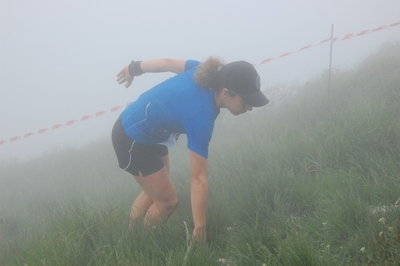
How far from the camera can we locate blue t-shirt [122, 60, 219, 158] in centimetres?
295

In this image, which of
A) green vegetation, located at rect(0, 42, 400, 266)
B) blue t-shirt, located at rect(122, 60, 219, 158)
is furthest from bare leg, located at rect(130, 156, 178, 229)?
blue t-shirt, located at rect(122, 60, 219, 158)

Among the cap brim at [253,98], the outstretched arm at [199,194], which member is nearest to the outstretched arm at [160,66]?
the cap brim at [253,98]

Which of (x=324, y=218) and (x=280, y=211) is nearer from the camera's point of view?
(x=324, y=218)

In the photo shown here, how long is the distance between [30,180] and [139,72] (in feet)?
19.3

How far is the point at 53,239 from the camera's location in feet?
9.40

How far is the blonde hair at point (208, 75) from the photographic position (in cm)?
306

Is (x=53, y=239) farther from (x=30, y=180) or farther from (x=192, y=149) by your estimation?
(x=30, y=180)

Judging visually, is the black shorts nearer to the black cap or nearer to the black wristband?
the black wristband

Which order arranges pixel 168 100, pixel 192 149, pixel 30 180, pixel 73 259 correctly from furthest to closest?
pixel 30 180, pixel 168 100, pixel 192 149, pixel 73 259

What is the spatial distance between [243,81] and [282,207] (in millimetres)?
1101

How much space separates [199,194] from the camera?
9.61ft

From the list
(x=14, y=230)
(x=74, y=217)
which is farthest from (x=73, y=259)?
(x=14, y=230)

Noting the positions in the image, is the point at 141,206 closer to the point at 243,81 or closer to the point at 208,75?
the point at 208,75

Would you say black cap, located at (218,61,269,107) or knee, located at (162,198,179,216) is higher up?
black cap, located at (218,61,269,107)
